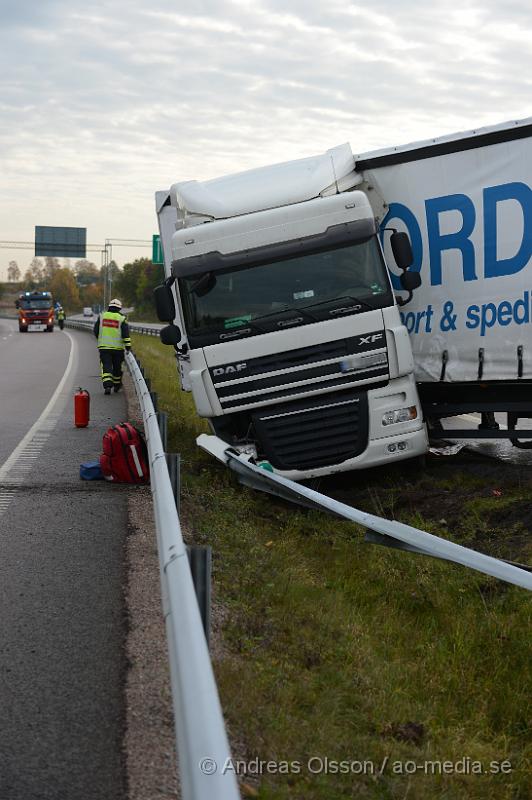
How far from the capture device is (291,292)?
10578 millimetres

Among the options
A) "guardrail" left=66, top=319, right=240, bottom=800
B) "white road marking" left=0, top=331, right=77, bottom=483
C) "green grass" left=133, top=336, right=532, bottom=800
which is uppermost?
"guardrail" left=66, top=319, right=240, bottom=800

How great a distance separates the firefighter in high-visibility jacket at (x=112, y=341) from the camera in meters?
20.5

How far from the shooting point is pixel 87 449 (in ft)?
42.6

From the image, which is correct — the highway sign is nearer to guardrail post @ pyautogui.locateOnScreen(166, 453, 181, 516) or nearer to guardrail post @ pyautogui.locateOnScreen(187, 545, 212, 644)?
guardrail post @ pyautogui.locateOnScreen(166, 453, 181, 516)

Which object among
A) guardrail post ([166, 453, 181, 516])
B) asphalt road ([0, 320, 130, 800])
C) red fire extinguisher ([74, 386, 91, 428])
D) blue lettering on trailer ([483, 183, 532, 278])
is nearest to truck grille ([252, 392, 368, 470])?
asphalt road ([0, 320, 130, 800])

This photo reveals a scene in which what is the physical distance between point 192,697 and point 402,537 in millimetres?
3550

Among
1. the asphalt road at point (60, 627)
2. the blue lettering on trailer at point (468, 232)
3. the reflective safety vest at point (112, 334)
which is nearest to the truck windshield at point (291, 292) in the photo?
the blue lettering on trailer at point (468, 232)

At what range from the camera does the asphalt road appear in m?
3.91

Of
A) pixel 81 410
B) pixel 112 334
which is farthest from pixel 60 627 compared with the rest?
pixel 112 334

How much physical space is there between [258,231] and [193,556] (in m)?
7.09

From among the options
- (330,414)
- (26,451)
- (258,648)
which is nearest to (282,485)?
(330,414)

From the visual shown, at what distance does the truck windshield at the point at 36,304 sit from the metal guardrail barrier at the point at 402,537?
192ft

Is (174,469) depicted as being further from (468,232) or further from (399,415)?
(468,232)

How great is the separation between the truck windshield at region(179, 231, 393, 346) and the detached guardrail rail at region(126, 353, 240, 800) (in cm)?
635
